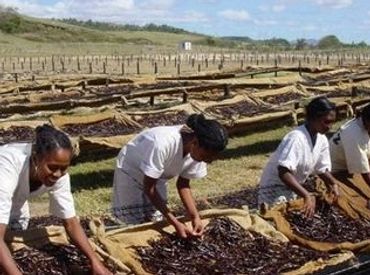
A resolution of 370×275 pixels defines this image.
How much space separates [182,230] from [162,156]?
0.62 m

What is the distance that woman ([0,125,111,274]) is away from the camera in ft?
12.5

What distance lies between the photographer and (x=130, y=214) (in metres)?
5.58

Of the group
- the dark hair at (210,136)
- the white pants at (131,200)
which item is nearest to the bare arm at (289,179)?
the white pants at (131,200)

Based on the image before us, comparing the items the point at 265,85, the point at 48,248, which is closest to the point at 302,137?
the point at 48,248

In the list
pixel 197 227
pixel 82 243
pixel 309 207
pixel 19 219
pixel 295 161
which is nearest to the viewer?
pixel 82 243

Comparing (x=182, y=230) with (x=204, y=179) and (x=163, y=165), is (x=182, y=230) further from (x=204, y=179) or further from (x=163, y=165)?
(x=204, y=179)

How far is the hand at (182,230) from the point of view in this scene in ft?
17.0

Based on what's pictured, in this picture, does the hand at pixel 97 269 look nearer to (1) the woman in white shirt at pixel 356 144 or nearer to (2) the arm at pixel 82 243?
(2) the arm at pixel 82 243

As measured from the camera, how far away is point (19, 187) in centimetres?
404

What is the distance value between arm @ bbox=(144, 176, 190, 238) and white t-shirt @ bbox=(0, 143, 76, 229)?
2.52ft

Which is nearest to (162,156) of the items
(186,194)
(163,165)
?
(163,165)

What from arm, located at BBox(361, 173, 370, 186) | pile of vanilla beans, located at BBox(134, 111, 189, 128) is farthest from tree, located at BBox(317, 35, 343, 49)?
arm, located at BBox(361, 173, 370, 186)

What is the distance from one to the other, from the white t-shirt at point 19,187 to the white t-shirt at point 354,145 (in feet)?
9.66

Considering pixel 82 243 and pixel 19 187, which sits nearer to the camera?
pixel 19 187
